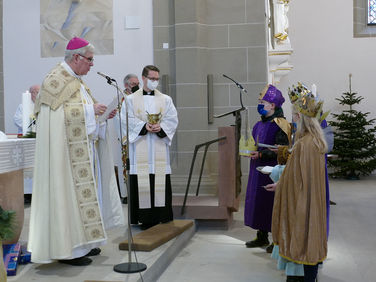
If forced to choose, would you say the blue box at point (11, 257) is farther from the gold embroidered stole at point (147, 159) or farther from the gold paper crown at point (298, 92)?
the gold paper crown at point (298, 92)

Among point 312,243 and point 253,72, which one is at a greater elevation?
point 253,72

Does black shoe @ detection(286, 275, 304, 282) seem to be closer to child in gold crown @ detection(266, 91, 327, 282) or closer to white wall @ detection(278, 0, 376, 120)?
child in gold crown @ detection(266, 91, 327, 282)

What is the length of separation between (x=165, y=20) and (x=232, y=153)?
2732mm

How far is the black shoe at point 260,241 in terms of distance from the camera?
5234 mm

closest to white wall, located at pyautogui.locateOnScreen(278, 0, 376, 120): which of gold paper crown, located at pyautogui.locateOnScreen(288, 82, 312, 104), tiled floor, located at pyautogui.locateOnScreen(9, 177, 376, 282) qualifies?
tiled floor, located at pyautogui.locateOnScreen(9, 177, 376, 282)

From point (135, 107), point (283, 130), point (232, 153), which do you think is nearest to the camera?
point (283, 130)

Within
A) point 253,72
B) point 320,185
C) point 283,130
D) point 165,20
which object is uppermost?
point 165,20

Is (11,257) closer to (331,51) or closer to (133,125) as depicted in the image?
(133,125)

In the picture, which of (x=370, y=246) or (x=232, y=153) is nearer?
(x=370, y=246)

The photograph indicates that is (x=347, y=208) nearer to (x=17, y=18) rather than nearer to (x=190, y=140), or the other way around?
(x=190, y=140)

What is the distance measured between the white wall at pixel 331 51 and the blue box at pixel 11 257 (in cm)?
990

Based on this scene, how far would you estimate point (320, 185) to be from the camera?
346cm

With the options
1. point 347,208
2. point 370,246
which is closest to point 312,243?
point 370,246

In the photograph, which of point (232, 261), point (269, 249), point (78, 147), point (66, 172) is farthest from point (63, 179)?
point (269, 249)
